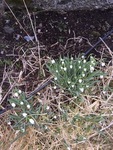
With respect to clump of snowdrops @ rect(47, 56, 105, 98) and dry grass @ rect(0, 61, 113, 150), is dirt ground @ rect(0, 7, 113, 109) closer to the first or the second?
clump of snowdrops @ rect(47, 56, 105, 98)

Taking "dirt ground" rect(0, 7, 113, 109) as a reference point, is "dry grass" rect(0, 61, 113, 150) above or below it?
below

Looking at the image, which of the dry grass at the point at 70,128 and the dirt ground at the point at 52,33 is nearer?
the dry grass at the point at 70,128

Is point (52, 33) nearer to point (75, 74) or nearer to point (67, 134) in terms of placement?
point (75, 74)

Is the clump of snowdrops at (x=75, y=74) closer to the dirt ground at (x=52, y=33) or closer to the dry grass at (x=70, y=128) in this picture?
the dry grass at (x=70, y=128)

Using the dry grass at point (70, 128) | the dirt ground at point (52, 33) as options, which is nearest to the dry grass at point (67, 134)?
the dry grass at point (70, 128)

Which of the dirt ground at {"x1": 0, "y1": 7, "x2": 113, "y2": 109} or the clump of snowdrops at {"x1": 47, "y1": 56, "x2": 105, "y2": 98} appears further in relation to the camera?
the dirt ground at {"x1": 0, "y1": 7, "x2": 113, "y2": 109}

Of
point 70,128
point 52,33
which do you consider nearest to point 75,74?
point 70,128

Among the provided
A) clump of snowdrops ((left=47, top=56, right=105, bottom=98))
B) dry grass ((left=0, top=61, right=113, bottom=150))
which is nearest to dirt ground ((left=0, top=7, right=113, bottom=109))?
clump of snowdrops ((left=47, top=56, right=105, bottom=98))

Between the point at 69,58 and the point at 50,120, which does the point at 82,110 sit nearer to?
the point at 50,120

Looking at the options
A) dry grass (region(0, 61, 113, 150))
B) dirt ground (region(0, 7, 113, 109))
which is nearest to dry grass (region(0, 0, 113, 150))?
dry grass (region(0, 61, 113, 150))

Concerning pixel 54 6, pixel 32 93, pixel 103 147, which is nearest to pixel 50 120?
pixel 32 93

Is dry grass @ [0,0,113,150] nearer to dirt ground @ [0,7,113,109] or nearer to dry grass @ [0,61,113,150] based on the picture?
dry grass @ [0,61,113,150]

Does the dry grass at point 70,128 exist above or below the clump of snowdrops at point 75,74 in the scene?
below
